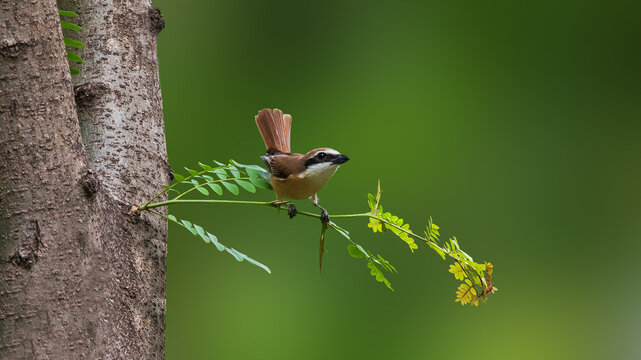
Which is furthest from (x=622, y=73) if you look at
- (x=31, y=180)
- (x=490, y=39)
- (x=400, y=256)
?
(x=31, y=180)

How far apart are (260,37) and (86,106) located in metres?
1.32

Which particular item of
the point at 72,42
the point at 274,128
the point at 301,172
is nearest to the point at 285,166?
the point at 301,172

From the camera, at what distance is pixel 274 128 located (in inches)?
40.7

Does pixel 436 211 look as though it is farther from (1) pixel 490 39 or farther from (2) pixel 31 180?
(2) pixel 31 180

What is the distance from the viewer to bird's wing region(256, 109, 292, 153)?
39.6 inches

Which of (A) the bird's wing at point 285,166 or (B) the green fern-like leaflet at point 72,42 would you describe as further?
(A) the bird's wing at point 285,166

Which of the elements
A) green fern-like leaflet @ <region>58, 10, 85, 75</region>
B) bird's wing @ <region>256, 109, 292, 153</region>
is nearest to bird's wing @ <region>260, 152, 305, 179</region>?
bird's wing @ <region>256, 109, 292, 153</region>

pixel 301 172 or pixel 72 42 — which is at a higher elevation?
pixel 72 42

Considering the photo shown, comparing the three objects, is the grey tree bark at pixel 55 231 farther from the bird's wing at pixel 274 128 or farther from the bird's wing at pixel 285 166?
the bird's wing at pixel 274 128

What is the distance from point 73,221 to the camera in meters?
0.61

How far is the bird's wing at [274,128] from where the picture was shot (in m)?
1.01

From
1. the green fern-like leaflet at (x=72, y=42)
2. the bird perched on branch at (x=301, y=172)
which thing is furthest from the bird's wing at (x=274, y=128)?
the green fern-like leaflet at (x=72, y=42)

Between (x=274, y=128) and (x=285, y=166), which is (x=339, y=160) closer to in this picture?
(x=285, y=166)

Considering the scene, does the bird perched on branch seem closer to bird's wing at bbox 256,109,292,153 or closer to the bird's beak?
the bird's beak
